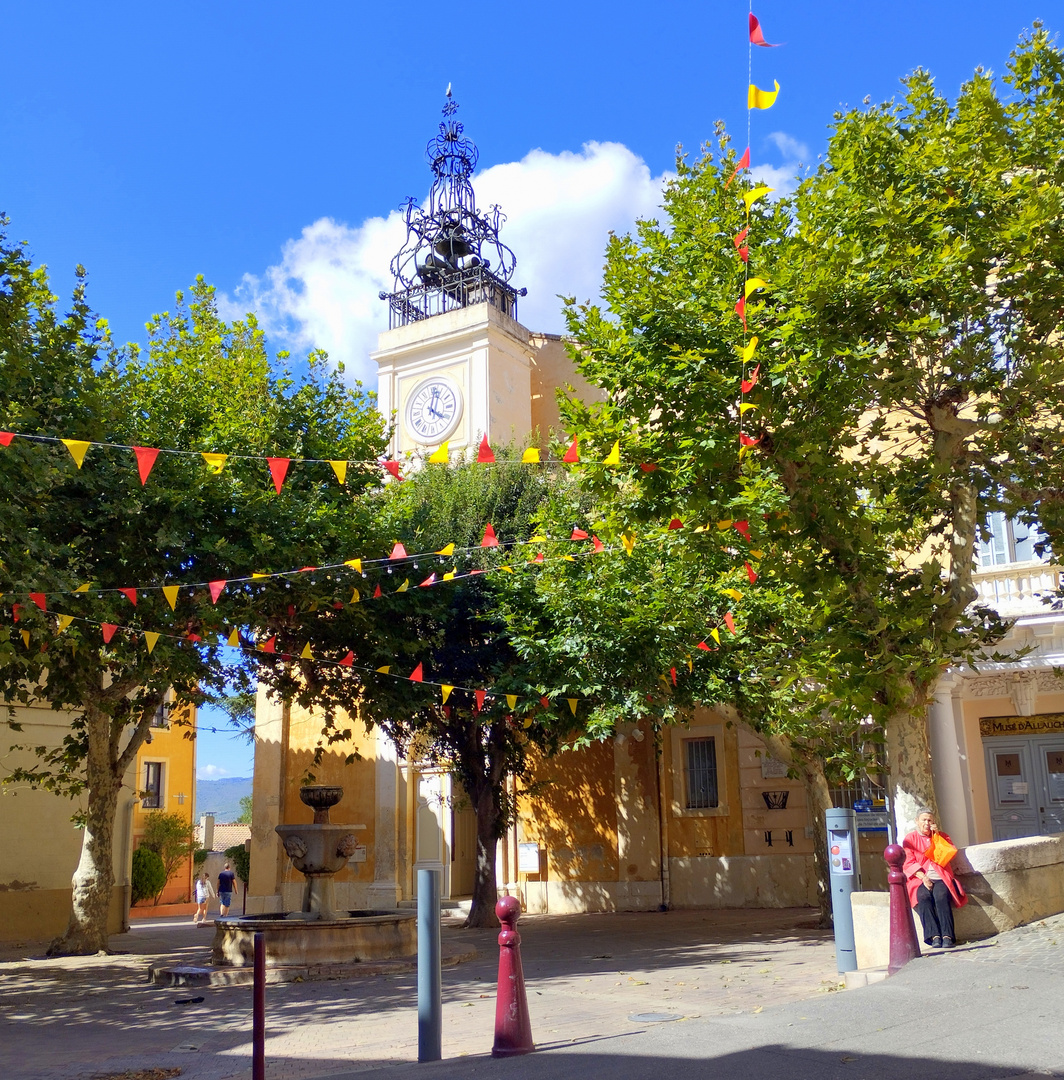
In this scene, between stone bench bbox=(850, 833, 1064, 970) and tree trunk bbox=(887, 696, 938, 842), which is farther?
tree trunk bbox=(887, 696, 938, 842)

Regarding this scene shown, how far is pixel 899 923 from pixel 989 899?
146 centimetres

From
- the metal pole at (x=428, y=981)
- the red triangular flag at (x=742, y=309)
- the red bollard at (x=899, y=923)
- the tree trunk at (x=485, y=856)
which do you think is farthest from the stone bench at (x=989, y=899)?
the tree trunk at (x=485, y=856)

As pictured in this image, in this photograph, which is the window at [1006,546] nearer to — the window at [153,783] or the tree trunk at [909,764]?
the tree trunk at [909,764]

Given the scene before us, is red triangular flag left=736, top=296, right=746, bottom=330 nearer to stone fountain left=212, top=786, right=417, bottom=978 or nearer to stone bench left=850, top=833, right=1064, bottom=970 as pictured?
stone bench left=850, top=833, right=1064, bottom=970

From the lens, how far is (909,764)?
9945 mm

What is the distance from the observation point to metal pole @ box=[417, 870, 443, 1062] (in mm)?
6434

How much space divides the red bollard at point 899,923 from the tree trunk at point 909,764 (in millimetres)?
1400

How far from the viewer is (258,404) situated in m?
16.0

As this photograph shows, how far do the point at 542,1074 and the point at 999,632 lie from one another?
22.0 ft

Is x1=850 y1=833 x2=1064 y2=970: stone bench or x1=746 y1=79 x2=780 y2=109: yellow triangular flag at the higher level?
x1=746 y1=79 x2=780 y2=109: yellow triangular flag

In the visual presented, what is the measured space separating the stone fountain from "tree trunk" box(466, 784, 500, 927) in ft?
14.3

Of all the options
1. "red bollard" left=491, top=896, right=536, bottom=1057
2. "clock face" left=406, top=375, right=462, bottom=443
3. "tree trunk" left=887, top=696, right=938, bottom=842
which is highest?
"clock face" left=406, top=375, right=462, bottom=443

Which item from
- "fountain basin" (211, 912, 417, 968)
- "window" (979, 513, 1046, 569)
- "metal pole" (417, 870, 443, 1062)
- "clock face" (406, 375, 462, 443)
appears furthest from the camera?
"clock face" (406, 375, 462, 443)

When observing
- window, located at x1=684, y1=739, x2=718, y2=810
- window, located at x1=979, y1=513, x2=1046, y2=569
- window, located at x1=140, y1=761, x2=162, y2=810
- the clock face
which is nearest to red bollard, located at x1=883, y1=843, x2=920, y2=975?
window, located at x1=979, y1=513, x2=1046, y2=569
